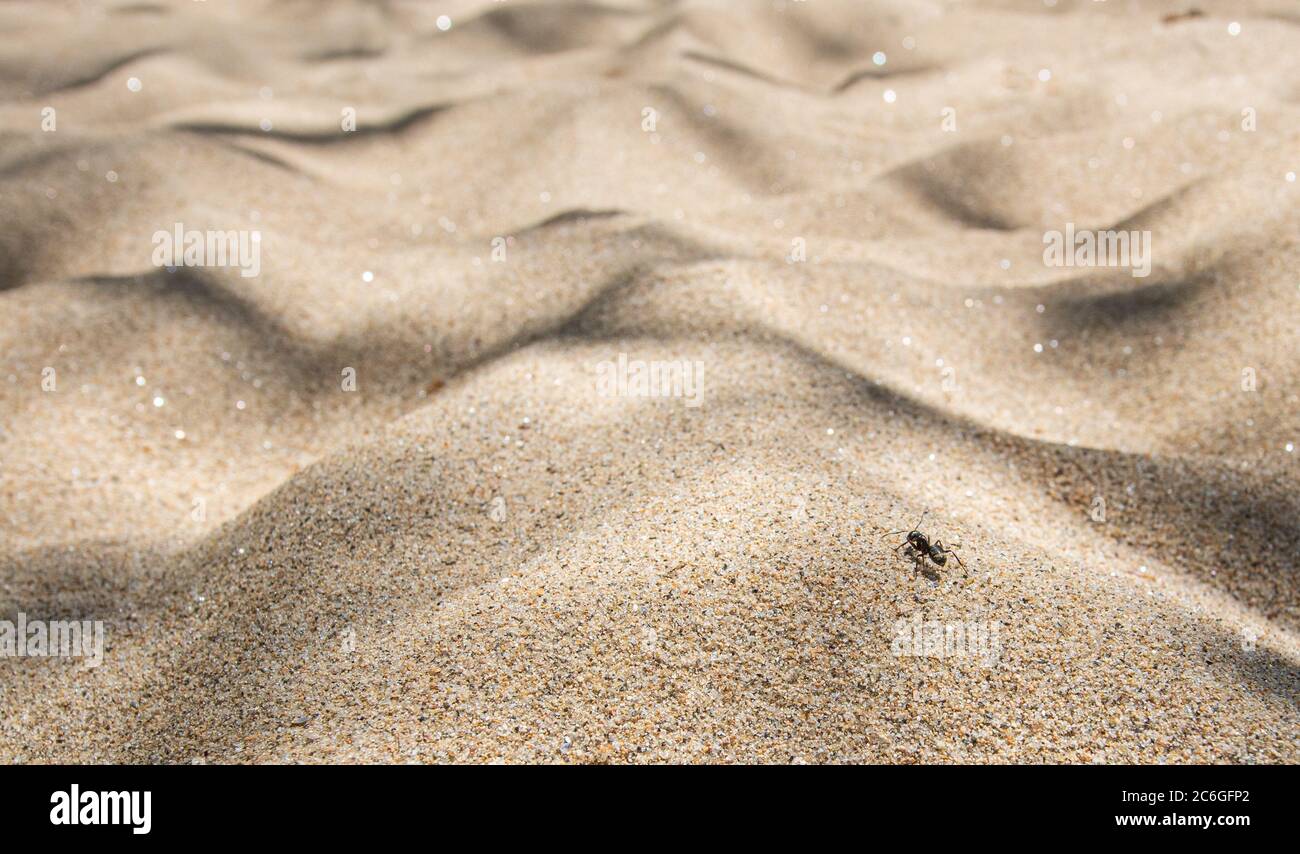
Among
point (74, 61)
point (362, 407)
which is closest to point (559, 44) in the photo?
point (74, 61)

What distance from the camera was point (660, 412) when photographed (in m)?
2.27

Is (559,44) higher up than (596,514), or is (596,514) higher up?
(559,44)

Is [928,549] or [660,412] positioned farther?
[660,412]

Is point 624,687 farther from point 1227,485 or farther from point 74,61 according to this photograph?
point 74,61

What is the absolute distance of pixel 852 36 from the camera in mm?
5383

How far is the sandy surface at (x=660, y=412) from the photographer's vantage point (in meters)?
1.60

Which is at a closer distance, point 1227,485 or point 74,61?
point 1227,485

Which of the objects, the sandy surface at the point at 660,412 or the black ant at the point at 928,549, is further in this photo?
the black ant at the point at 928,549

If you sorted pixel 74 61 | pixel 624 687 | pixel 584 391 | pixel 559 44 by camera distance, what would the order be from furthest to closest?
1. pixel 559 44
2. pixel 74 61
3. pixel 584 391
4. pixel 624 687

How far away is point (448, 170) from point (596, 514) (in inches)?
100

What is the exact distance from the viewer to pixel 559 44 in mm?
5461

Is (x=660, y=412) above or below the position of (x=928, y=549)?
above
